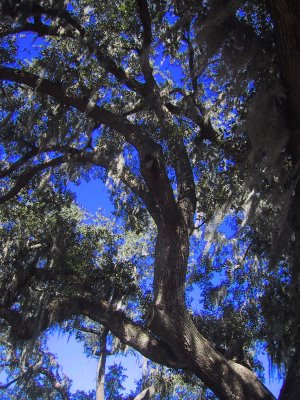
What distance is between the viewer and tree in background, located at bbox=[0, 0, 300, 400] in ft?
13.2

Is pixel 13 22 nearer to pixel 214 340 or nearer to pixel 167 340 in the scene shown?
pixel 167 340

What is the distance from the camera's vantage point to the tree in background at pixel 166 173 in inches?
158

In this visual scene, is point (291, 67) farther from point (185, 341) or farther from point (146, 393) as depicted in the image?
point (146, 393)

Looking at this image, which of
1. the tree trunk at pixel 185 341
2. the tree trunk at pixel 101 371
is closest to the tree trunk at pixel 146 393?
the tree trunk at pixel 101 371

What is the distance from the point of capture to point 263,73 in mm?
3982

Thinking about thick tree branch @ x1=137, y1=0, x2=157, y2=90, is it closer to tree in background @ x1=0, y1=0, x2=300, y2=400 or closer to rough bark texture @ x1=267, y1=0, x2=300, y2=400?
tree in background @ x1=0, y1=0, x2=300, y2=400

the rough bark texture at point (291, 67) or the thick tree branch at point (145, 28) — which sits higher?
the thick tree branch at point (145, 28)

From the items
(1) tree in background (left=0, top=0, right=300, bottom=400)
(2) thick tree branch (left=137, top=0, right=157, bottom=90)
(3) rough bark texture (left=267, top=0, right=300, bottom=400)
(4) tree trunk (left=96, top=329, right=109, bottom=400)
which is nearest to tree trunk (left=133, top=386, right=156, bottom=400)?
(4) tree trunk (left=96, top=329, right=109, bottom=400)

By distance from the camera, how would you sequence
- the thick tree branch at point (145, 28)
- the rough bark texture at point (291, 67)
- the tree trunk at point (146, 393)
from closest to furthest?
the rough bark texture at point (291, 67) < the thick tree branch at point (145, 28) < the tree trunk at point (146, 393)

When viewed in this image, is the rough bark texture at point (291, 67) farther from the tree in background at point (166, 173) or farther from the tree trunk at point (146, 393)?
the tree trunk at point (146, 393)

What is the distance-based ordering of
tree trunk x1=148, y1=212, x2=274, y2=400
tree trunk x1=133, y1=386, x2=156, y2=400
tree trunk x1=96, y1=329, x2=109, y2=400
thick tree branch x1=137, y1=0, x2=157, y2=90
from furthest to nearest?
tree trunk x1=96, y1=329, x2=109, y2=400
tree trunk x1=133, y1=386, x2=156, y2=400
thick tree branch x1=137, y1=0, x2=157, y2=90
tree trunk x1=148, y1=212, x2=274, y2=400

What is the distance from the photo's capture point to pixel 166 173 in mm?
5867

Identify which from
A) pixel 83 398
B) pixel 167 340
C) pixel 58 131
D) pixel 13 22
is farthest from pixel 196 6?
pixel 83 398

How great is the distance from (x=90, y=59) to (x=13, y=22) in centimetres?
180
